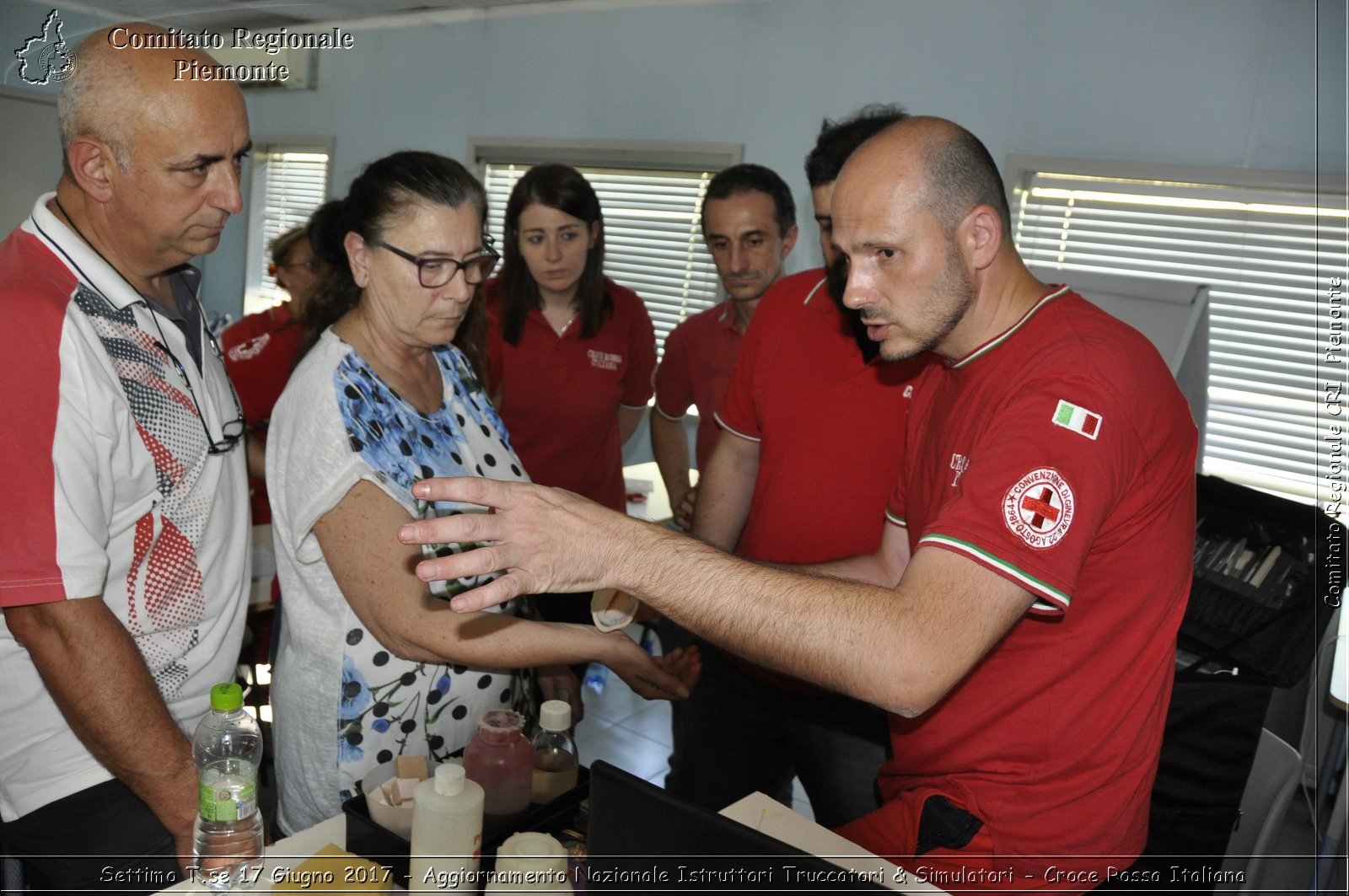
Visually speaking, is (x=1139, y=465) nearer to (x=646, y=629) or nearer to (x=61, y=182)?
(x=61, y=182)

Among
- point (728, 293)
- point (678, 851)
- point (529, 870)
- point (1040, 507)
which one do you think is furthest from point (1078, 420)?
point (728, 293)

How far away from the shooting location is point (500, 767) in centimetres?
126

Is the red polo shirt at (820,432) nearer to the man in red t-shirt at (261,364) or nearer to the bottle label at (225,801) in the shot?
the bottle label at (225,801)

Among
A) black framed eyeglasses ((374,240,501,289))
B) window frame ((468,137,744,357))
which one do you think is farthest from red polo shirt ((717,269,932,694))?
window frame ((468,137,744,357))

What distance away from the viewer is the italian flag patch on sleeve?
121 cm

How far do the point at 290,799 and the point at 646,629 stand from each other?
9.17 ft

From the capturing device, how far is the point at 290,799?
5.38ft

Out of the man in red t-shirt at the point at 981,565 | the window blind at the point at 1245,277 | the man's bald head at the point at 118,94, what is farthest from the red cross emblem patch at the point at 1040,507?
→ the window blind at the point at 1245,277

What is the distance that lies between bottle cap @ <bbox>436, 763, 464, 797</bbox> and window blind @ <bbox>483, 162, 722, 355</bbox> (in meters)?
4.30

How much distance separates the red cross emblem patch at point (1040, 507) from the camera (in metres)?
1.15

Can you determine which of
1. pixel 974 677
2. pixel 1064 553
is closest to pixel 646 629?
pixel 974 677

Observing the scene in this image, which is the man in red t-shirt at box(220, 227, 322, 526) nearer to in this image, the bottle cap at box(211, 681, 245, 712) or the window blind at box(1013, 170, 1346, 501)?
the bottle cap at box(211, 681, 245, 712)

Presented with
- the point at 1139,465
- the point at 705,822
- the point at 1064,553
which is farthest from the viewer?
the point at 1139,465

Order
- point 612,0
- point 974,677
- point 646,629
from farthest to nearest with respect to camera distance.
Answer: point 612,0 → point 646,629 → point 974,677
